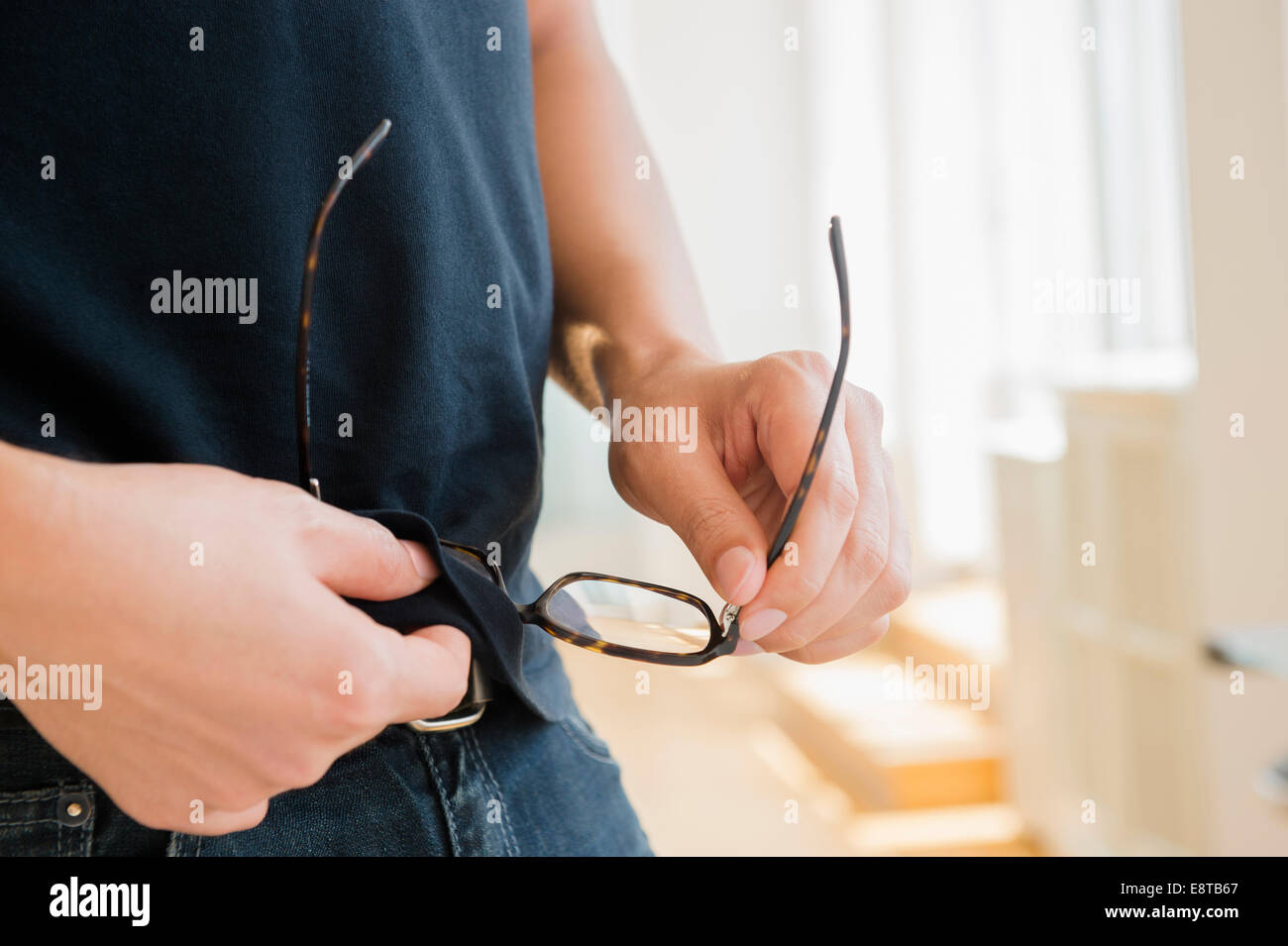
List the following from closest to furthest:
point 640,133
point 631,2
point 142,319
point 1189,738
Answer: point 142,319
point 640,133
point 1189,738
point 631,2

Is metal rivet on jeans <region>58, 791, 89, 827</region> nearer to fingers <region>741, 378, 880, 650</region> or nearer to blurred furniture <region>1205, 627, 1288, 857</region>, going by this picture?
fingers <region>741, 378, 880, 650</region>

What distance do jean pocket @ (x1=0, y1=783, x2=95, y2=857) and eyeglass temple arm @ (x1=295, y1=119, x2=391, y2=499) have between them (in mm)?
155

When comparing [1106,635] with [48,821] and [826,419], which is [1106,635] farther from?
[48,821]

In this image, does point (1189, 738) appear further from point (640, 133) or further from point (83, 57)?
point (83, 57)

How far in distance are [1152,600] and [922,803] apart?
88cm

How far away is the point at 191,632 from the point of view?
0.97ft

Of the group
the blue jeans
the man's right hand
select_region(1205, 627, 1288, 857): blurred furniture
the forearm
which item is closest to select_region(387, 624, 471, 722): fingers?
the man's right hand

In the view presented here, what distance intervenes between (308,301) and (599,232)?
27 centimetres

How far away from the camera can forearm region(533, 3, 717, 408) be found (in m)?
0.57

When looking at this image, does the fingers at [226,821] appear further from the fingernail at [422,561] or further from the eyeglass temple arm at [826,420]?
the eyeglass temple arm at [826,420]

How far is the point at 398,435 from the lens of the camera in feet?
1.50

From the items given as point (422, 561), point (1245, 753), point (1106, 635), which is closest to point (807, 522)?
point (422, 561)

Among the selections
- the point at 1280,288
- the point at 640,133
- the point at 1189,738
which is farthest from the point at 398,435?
the point at 1189,738

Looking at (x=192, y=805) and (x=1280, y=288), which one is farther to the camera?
(x=1280, y=288)
